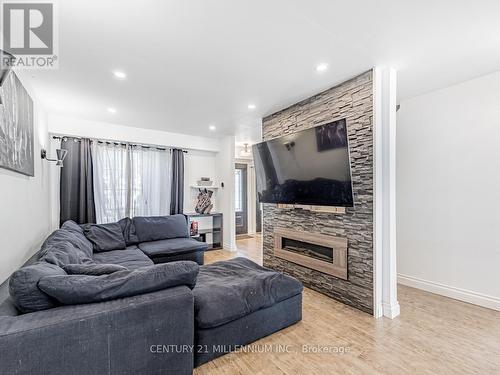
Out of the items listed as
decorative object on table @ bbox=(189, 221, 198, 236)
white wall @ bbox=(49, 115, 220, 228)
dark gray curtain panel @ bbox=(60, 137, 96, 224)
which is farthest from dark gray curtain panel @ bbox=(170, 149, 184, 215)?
dark gray curtain panel @ bbox=(60, 137, 96, 224)

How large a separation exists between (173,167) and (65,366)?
12.9ft

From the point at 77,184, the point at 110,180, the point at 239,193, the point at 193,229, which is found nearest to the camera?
the point at 77,184

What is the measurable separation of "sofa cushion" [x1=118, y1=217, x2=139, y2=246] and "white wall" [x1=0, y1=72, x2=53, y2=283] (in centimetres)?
98

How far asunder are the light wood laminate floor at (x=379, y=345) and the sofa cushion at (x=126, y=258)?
1.55 m

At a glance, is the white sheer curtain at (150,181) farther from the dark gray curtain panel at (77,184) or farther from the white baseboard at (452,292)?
the white baseboard at (452,292)

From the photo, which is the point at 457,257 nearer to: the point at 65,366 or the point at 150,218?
the point at 65,366

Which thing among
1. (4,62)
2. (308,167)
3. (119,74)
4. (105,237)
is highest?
(119,74)

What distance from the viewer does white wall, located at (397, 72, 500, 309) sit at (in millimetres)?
2572

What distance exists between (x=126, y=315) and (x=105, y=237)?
263cm

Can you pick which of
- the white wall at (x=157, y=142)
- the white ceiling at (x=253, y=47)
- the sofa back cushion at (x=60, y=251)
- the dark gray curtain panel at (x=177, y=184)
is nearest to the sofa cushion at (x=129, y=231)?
the dark gray curtain panel at (x=177, y=184)

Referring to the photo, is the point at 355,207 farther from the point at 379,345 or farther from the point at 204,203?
the point at 204,203

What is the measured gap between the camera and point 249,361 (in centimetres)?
177

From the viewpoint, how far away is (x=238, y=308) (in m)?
1.84

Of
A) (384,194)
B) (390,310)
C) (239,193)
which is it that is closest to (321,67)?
(384,194)
